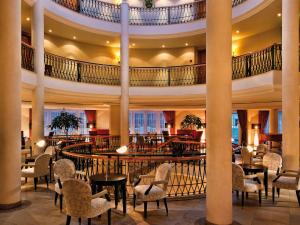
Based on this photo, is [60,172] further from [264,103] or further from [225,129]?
[264,103]

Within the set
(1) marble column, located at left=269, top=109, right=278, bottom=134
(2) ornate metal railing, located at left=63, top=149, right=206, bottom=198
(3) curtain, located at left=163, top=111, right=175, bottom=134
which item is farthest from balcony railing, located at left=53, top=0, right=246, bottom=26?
(2) ornate metal railing, located at left=63, top=149, right=206, bottom=198

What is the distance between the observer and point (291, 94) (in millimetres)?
6926

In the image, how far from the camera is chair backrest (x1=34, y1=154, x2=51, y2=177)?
6.50m

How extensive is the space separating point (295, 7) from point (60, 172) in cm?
687

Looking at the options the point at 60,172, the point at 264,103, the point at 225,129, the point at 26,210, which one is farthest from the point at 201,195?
the point at 264,103

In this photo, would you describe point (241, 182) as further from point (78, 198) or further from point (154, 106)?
point (154, 106)

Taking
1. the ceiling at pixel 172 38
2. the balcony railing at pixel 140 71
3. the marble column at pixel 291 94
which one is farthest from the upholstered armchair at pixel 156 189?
the ceiling at pixel 172 38

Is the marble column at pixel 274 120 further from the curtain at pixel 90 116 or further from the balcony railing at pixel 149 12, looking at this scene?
the curtain at pixel 90 116

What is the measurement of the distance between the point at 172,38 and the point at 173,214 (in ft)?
34.3

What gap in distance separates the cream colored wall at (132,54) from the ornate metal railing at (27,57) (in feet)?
15.3

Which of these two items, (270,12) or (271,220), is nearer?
(271,220)

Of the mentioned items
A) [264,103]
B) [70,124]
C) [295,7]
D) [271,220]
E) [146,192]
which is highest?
[295,7]

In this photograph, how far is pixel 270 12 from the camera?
10.2 m

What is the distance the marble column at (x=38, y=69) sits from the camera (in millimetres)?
9320
